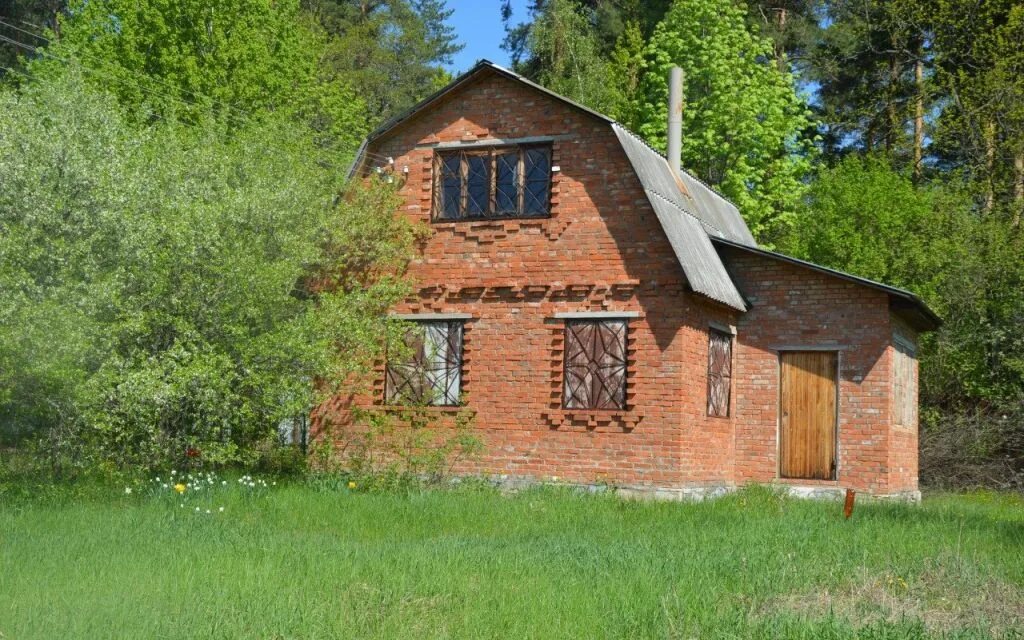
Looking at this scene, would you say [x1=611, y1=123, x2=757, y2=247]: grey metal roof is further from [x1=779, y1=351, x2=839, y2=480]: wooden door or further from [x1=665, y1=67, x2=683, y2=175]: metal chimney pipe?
[x1=779, y1=351, x2=839, y2=480]: wooden door

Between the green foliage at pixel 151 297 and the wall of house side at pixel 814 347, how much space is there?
586cm

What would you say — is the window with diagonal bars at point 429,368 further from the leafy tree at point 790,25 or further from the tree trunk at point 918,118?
the leafy tree at point 790,25

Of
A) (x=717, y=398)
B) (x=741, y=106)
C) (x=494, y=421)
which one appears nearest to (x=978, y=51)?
(x=741, y=106)

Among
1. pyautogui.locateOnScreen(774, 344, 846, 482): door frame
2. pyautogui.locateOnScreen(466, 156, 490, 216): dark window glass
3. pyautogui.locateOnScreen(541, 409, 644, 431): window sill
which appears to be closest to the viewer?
pyautogui.locateOnScreen(541, 409, 644, 431): window sill

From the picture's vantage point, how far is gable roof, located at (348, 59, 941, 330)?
1625 cm

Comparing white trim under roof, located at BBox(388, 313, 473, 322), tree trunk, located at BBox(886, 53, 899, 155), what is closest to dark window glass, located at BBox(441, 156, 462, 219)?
white trim under roof, located at BBox(388, 313, 473, 322)

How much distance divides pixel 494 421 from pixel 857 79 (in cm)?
2288

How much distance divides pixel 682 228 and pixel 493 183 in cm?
289

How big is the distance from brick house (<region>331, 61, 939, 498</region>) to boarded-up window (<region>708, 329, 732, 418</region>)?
0.15 ft

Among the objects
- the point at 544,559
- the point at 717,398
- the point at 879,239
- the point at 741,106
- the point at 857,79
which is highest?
the point at 857,79

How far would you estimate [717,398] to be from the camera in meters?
17.8

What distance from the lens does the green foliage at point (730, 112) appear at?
1211 inches

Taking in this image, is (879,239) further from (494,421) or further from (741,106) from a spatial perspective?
(494,421)

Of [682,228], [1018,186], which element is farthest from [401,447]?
[1018,186]
